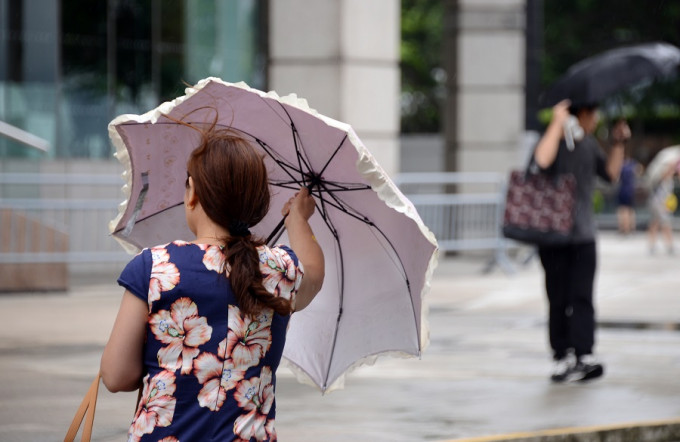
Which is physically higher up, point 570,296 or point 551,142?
point 551,142

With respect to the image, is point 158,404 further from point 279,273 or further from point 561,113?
point 561,113

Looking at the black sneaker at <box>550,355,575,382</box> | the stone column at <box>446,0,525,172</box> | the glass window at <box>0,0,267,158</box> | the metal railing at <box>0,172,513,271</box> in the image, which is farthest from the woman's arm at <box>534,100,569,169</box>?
the stone column at <box>446,0,525,172</box>

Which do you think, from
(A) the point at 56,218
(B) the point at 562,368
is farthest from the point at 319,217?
(A) the point at 56,218

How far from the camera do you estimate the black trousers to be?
343 inches

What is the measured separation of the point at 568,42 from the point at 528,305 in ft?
104

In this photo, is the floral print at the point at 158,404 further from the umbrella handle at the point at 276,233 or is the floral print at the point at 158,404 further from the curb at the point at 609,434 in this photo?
the curb at the point at 609,434

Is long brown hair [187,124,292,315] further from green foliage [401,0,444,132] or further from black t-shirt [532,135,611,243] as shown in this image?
green foliage [401,0,444,132]

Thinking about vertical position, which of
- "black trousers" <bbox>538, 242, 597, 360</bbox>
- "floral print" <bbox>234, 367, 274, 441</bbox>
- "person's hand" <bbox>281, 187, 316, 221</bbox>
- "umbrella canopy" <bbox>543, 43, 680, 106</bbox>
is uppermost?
"umbrella canopy" <bbox>543, 43, 680, 106</bbox>

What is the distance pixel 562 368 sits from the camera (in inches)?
354

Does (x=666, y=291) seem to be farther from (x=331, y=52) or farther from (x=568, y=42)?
(x=568, y=42)

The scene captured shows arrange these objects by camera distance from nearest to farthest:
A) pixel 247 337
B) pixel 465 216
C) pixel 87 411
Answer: pixel 247 337, pixel 87 411, pixel 465 216

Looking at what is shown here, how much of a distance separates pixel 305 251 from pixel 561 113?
5640mm

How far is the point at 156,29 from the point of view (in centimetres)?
1791

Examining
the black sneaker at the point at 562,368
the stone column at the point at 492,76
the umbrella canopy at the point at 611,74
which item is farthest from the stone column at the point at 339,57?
the black sneaker at the point at 562,368
